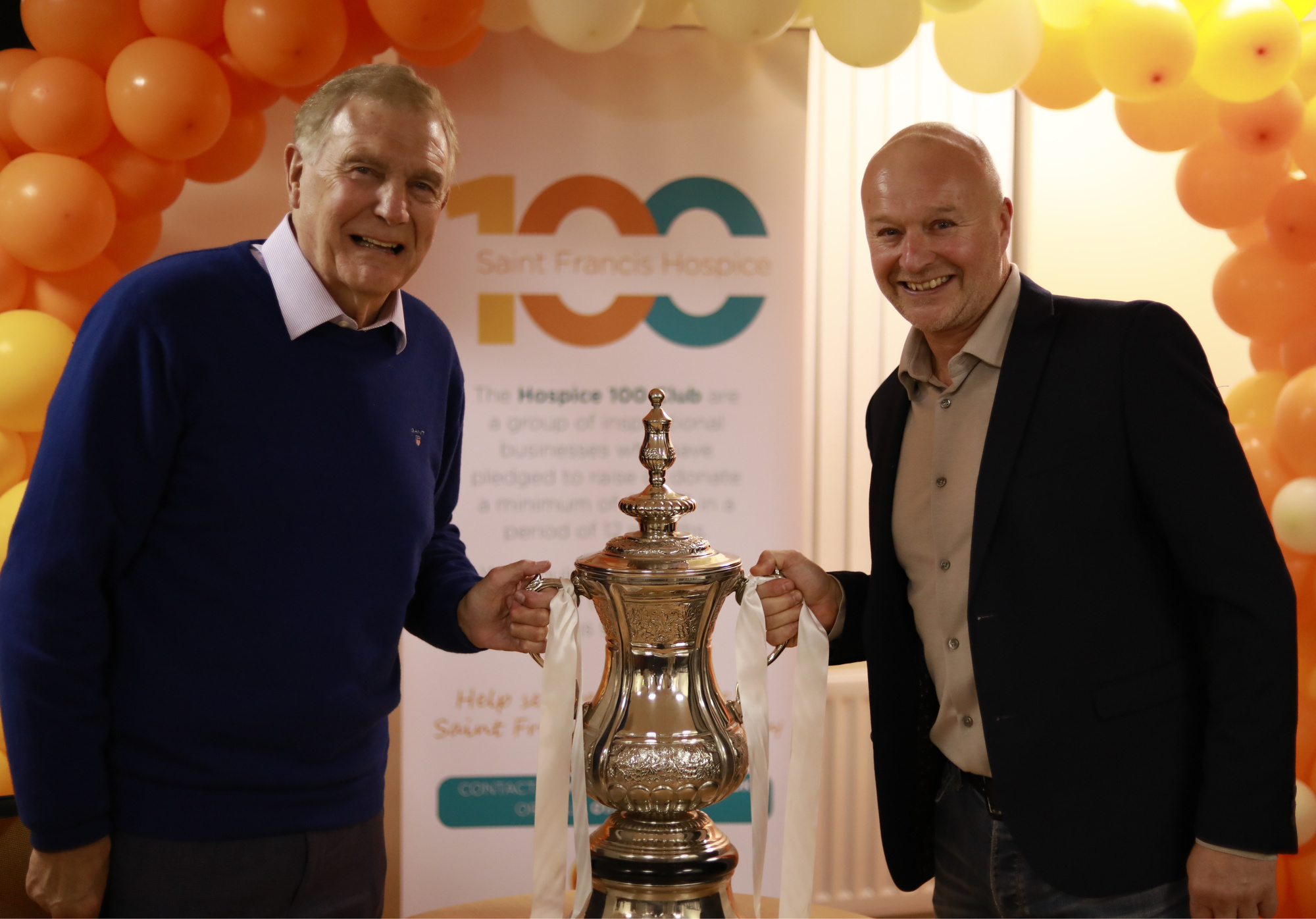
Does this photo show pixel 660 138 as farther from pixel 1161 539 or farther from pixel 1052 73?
pixel 1161 539

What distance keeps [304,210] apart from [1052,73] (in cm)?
171

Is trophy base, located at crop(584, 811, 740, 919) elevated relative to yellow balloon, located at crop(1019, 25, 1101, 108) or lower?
lower

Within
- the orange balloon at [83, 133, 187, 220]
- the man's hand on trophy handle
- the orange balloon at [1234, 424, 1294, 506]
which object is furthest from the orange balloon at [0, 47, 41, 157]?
the orange balloon at [1234, 424, 1294, 506]

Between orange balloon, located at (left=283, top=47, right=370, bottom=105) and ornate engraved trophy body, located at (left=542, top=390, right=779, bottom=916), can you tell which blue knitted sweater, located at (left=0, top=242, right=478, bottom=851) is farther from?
orange balloon, located at (left=283, top=47, right=370, bottom=105)

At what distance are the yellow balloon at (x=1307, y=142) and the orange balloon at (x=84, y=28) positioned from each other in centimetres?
236

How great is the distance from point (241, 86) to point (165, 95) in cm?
20

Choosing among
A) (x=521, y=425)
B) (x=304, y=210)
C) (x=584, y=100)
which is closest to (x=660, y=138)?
(x=584, y=100)

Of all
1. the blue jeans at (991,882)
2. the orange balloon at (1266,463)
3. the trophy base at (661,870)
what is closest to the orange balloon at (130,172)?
the trophy base at (661,870)

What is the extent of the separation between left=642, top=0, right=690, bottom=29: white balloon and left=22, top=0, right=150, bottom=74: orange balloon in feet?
2.33

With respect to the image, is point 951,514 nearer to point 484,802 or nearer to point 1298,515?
point 1298,515

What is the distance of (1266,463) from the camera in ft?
8.05

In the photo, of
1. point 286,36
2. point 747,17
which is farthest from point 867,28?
point 286,36

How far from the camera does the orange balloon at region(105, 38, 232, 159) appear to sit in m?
2.00

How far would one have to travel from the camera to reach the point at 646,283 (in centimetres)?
277
